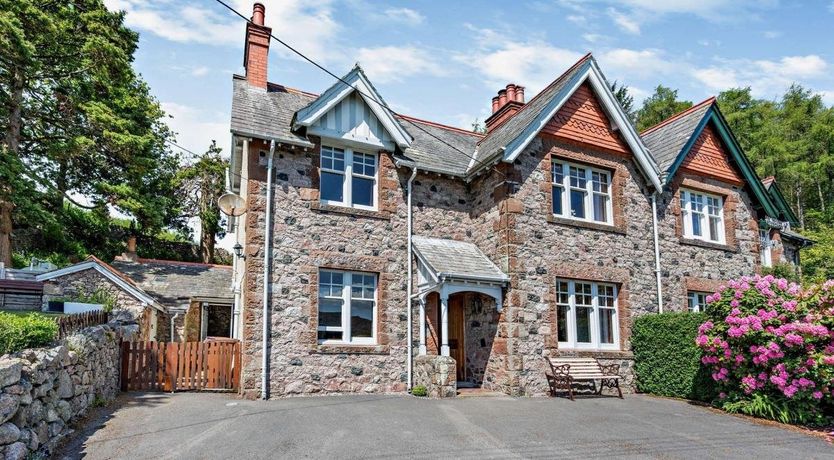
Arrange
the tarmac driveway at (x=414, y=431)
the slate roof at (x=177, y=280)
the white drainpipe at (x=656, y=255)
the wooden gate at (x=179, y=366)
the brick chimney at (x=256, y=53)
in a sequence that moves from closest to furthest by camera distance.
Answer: the tarmac driveway at (x=414, y=431) → the wooden gate at (x=179, y=366) → the brick chimney at (x=256, y=53) → the white drainpipe at (x=656, y=255) → the slate roof at (x=177, y=280)

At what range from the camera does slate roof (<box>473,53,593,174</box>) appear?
15125 millimetres

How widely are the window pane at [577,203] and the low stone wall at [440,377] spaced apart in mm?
5782

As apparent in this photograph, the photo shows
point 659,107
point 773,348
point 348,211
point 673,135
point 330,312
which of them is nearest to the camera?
point 773,348

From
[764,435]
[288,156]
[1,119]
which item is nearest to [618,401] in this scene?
[764,435]

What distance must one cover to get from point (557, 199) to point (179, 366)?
10.8m

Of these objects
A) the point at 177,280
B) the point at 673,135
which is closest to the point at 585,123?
the point at 673,135

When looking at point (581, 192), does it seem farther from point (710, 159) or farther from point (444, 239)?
point (710, 159)

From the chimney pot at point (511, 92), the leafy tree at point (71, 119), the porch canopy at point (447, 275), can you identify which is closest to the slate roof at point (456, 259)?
the porch canopy at point (447, 275)

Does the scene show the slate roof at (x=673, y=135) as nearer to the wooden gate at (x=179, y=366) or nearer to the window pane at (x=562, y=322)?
the window pane at (x=562, y=322)

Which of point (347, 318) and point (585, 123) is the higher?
point (585, 123)

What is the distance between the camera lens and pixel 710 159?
18.3 meters

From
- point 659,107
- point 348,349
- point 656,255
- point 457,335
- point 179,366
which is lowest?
point 179,366

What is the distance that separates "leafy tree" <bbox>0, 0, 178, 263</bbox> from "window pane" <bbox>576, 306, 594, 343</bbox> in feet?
61.4

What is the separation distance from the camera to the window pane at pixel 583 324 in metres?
15.0
